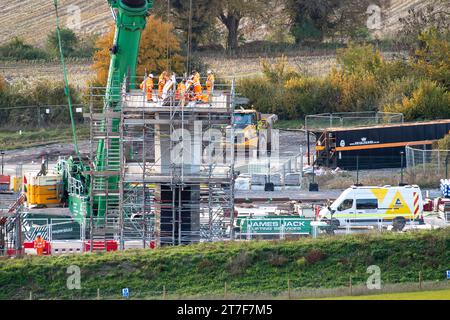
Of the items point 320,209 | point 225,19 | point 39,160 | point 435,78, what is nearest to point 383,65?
point 435,78

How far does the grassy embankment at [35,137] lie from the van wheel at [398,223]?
31369 mm

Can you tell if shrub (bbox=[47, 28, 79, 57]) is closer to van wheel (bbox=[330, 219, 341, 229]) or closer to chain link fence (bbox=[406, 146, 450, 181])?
chain link fence (bbox=[406, 146, 450, 181])

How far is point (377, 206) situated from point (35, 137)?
109 feet

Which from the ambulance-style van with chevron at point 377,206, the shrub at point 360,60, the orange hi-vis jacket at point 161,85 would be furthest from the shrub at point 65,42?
the orange hi-vis jacket at point 161,85

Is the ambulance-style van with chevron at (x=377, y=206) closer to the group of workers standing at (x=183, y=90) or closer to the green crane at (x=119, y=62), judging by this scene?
the group of workers standing at (x=183, y=90)

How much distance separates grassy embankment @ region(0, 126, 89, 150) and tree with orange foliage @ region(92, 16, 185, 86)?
3.74 m

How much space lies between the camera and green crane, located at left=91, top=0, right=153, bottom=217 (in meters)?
65.2

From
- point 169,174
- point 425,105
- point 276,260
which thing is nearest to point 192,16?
point 425,105

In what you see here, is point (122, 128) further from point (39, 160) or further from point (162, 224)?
point (39, 160)

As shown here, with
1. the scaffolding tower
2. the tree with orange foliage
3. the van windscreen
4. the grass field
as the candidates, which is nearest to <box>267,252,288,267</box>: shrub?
the scaffolding tower

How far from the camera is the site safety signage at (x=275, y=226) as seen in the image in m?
63.9

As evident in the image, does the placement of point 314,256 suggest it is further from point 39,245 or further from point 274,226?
point 39,245

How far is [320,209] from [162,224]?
897 centimetres

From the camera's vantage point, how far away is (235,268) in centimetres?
5716
